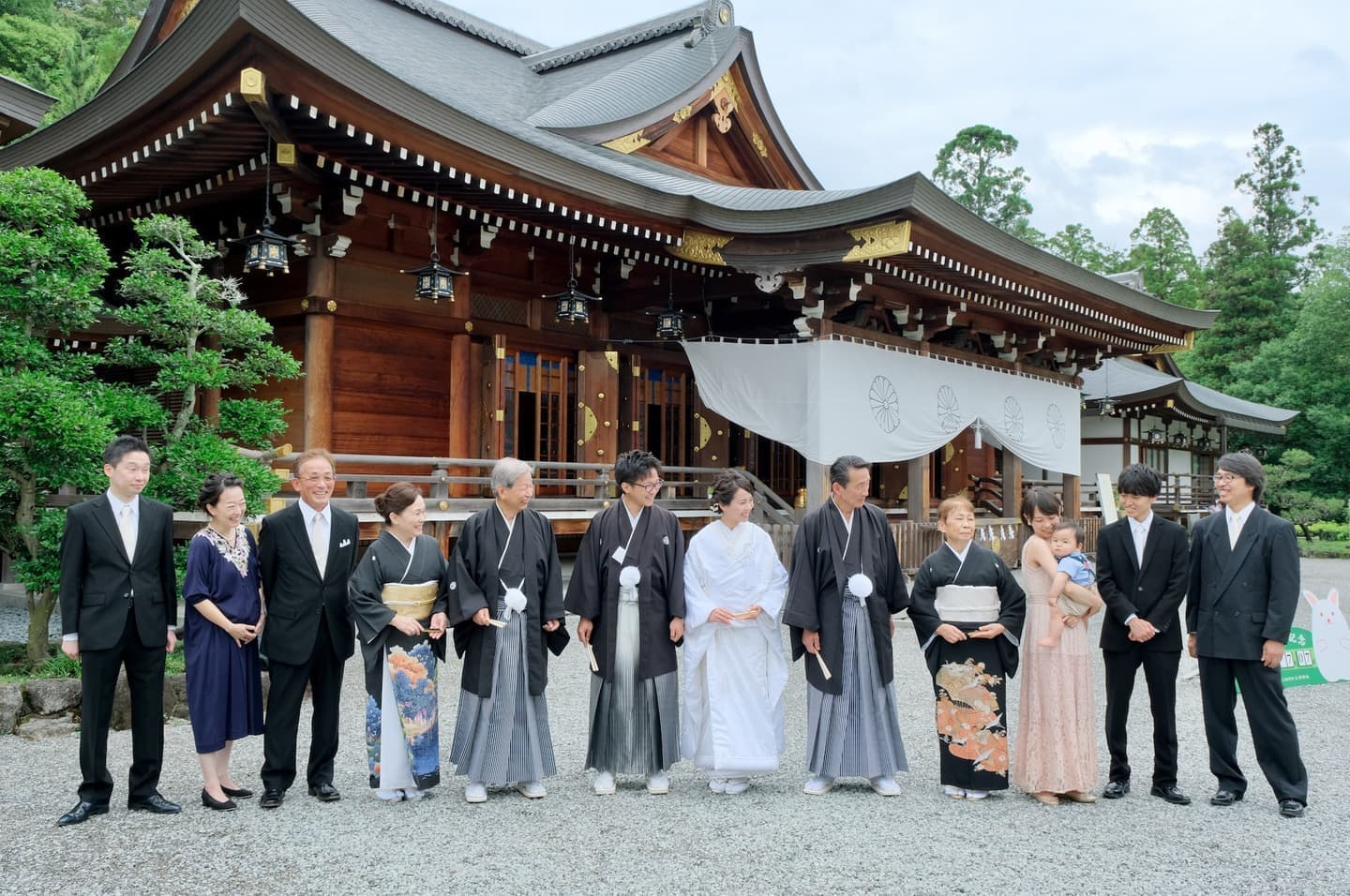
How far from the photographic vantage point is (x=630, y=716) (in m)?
4.25

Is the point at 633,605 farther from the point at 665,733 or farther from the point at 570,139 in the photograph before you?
the point at 570,139

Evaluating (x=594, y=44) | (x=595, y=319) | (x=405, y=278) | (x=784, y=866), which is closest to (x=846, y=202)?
(x=595, y=319)

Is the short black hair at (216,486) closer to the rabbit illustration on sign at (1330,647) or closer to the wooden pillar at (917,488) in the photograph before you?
the rabbit illustration on sign at (1330,647)

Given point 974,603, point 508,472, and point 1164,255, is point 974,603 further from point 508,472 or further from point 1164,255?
point 1164,255

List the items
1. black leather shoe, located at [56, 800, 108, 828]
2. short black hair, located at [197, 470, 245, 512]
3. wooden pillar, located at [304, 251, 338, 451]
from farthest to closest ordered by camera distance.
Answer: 1. wooden pillar, located at [304, 251, 338, 451]
2. short black hair, located at [197, 470, 245, 512]
3. black leather shoe, located at [56, 800, 108, 828]

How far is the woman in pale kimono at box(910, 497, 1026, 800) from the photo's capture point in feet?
13.4

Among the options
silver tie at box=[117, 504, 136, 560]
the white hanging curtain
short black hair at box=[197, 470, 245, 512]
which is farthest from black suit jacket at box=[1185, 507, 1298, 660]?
the white hanging curtain

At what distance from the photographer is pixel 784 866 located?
3.33 m

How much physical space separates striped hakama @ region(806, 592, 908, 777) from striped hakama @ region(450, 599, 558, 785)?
1.20 m

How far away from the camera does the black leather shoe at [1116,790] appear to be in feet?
13.6

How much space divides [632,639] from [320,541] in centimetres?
137

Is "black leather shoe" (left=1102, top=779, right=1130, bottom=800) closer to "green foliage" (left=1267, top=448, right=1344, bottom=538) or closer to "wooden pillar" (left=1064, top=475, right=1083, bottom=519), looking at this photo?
"wooden pillar" (left=1064, top=475, right=1083, bottom=519)

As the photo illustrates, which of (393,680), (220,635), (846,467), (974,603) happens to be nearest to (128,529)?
(220,635)

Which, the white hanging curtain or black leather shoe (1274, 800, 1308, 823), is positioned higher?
the white hanging curtain
